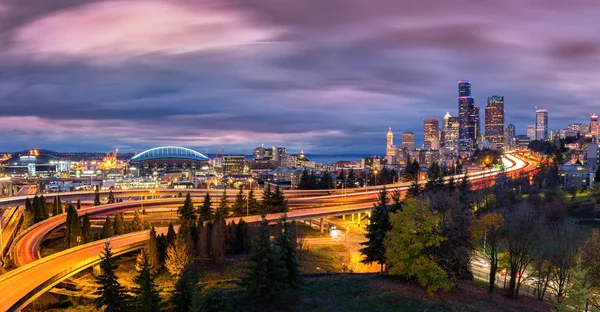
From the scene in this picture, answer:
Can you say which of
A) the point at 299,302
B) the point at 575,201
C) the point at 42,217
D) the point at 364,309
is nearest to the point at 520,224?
the point at 364,309

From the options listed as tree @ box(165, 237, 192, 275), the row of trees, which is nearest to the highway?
the row of trees

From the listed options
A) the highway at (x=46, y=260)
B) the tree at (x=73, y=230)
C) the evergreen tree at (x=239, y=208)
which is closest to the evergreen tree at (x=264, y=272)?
the highway at (x=46, y=260)

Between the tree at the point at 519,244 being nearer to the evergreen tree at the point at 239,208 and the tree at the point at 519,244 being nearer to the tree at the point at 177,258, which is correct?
the tree at the point at 177,258

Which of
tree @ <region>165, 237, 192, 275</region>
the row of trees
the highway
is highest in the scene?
the row of trees

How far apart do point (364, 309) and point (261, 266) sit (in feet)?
25.6

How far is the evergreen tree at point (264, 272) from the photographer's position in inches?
1045

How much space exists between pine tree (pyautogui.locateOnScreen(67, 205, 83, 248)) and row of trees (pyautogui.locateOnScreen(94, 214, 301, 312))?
2609 centimetres

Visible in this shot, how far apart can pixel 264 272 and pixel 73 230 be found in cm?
3532

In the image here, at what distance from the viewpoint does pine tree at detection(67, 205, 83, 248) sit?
50.4 metres

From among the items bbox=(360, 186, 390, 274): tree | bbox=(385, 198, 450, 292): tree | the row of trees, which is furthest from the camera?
bbox=(360, 186, 390, 274): tree

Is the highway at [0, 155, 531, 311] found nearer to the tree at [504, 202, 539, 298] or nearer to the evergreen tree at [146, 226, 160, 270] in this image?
the evergreen tree at [146, 226, 160, 270]

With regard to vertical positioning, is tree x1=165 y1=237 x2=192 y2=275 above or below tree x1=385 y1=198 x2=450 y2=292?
below

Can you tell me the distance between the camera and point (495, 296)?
112 feet

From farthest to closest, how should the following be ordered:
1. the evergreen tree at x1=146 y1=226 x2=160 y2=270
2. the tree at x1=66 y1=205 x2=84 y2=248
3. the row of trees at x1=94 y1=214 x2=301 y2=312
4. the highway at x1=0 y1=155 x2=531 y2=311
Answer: the tree at x1=66 y1=205 x2=84 y2=248
the evergreen tree at x1=146 y1=226 x2=160 y2=270
the highway at x1=0 y1=155 x2=531 y2=311
the row of trees at x1=94 y1=214 x2=301 y2=312
